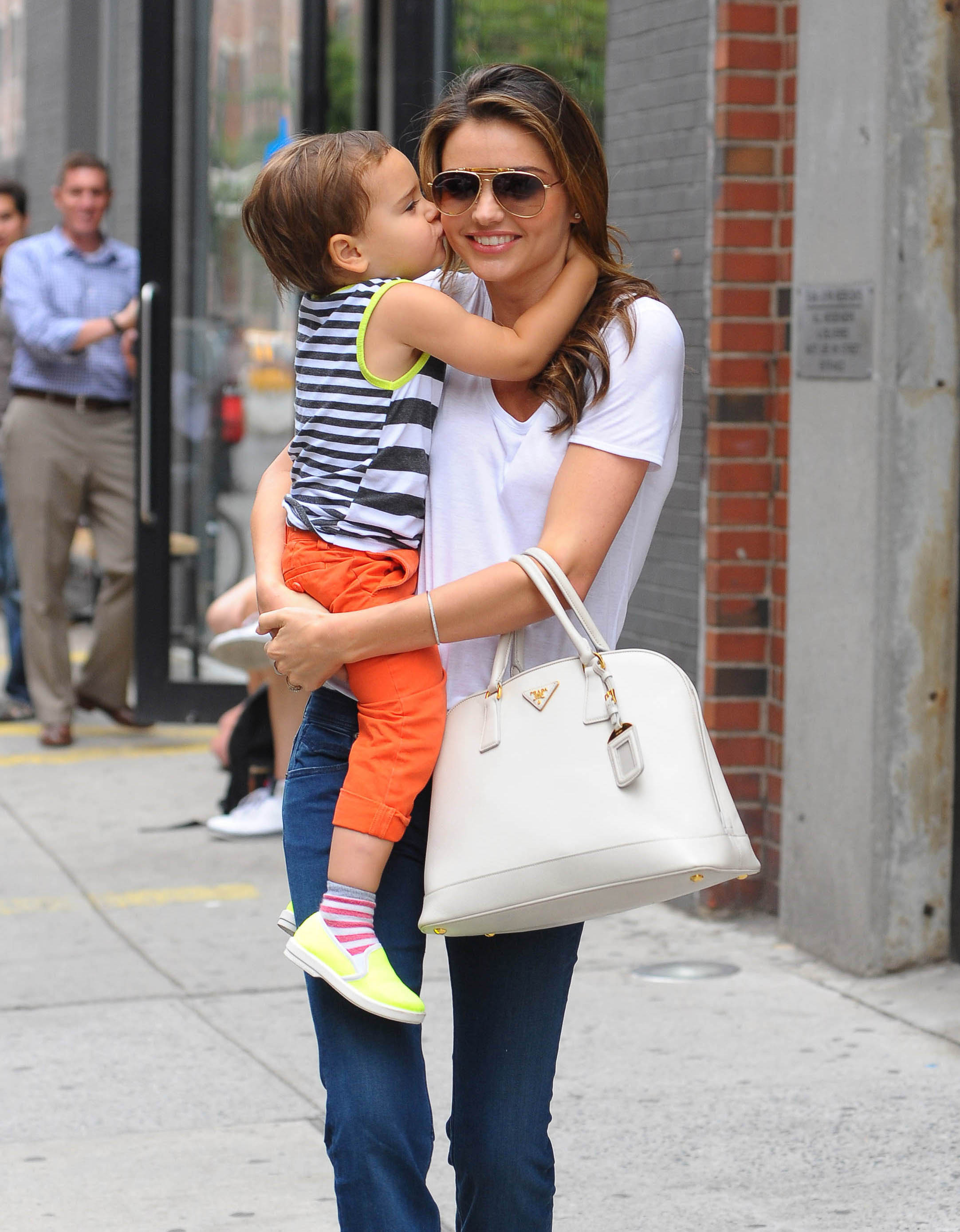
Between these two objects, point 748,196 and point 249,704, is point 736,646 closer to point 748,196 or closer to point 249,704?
point 748,196

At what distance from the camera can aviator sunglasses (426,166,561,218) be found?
2.37 meters

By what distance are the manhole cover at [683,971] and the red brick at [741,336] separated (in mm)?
1647

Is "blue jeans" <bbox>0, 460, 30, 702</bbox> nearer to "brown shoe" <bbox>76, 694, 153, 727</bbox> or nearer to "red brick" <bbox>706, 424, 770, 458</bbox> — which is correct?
"brown shoe" <bbox>76, 694, 153, 727</bbox>

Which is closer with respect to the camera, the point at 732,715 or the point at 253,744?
the point at 732,715

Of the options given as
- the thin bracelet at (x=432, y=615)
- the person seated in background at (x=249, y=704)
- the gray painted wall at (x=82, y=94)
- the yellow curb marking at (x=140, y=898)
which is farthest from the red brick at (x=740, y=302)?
the gray painted wall at (x=82, y=94)

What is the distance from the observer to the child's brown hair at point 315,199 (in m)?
2.40

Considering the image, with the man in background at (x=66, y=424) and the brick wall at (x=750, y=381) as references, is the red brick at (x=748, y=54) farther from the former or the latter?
the man in background at (x=66, y=424)

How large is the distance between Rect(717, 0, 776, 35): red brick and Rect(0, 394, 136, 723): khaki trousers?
144 inches

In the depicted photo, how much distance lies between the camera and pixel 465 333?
7.75 ft

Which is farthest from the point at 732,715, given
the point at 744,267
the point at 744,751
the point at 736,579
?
the point at 744,267

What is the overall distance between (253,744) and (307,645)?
3995 mm

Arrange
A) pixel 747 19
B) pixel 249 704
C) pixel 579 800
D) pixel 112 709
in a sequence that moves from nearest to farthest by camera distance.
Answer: pixel 579 800, pixel 747 19, pixel 249 704, pixel 112 709

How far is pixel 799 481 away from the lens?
483 cm

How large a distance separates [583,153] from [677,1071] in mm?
2342
